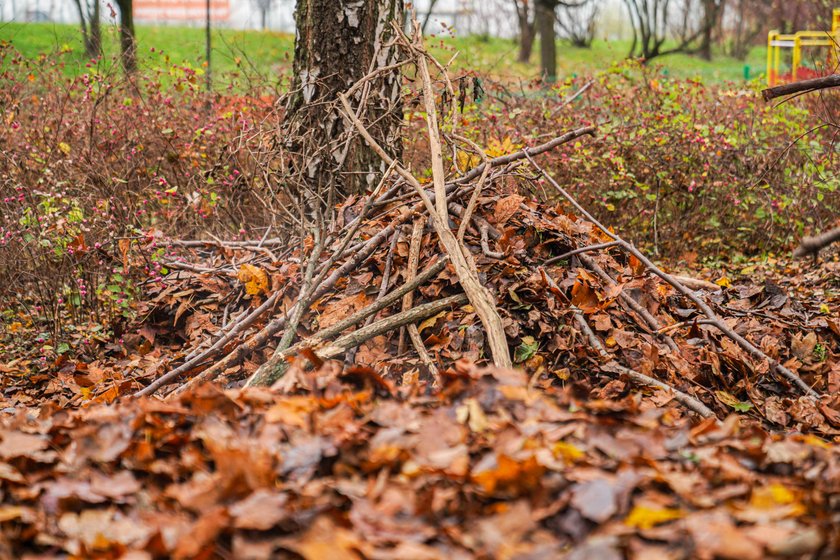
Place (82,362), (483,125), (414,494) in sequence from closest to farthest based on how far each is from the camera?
(414,494) < (82,362) < (483,125)

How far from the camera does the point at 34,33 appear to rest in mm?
23016

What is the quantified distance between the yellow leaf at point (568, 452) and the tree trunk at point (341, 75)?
3225 millimetres

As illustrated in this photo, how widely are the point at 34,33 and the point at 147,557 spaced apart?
25566 mm

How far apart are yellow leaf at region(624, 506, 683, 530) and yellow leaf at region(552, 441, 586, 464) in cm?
21

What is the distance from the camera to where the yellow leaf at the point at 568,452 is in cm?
157

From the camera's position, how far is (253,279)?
3.94m

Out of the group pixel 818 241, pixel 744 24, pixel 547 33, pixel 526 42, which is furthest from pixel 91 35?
pixel 744 24

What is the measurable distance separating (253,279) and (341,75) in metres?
1.47

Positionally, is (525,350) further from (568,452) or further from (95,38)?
(95,38)

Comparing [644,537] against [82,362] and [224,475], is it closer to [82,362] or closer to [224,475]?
[224,475]

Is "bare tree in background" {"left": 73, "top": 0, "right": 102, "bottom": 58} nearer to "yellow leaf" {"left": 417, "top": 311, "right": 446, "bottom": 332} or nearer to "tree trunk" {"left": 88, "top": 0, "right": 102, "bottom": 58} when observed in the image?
"tree trunk" {"left": 88, "top": 0, "right": 102, "bottom": 58}

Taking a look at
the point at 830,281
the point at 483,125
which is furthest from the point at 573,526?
the point at 483,125

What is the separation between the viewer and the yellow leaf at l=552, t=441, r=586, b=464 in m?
1.57

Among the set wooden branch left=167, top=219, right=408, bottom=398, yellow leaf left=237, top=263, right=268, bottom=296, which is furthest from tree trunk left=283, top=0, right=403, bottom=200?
wooden branch left=167, top=219, right=408, bottom=398
